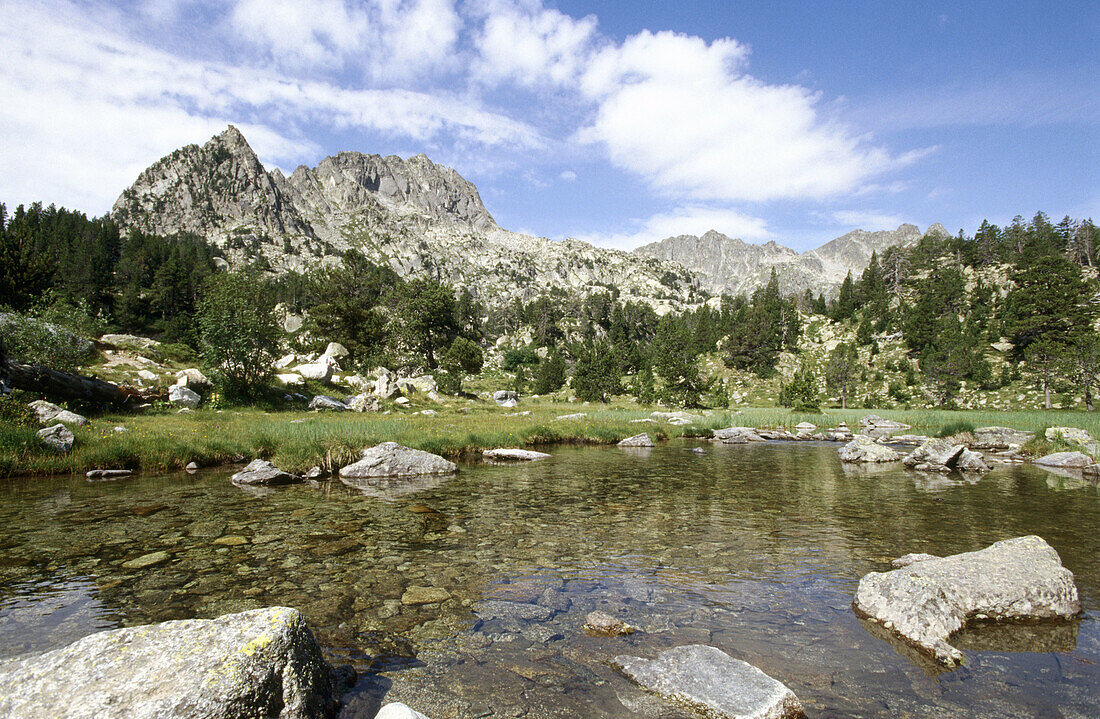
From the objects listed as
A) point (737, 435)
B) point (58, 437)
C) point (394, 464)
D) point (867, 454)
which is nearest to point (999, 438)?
point (867, 454)

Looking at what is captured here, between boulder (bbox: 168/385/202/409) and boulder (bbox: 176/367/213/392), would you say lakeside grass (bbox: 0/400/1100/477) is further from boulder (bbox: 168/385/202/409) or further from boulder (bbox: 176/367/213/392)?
boulder (bbox: 176/367/213/392)

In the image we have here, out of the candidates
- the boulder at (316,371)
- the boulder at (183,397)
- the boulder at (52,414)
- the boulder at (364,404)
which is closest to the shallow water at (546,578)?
the boulder at (52,414)

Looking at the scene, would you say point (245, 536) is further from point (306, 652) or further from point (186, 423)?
point (186, 423)

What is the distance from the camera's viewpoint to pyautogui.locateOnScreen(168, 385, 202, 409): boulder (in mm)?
29841

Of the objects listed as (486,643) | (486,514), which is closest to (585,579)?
(486,643)

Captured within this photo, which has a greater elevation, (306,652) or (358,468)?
(306,652)

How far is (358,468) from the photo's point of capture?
717 inches

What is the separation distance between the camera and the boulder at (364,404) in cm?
3881

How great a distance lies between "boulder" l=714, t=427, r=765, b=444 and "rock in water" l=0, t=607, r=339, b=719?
35465 mm

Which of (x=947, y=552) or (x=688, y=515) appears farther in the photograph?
(x=688, y=515)

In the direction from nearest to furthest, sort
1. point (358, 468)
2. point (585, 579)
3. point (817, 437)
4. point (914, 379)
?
point (585, 579) < point (358, 468) < point (817, 437) < point (914, 379)

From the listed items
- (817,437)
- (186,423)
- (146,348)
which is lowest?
(817,437)

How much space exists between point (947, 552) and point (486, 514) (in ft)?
34.4

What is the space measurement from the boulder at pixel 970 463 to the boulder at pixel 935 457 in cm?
15
